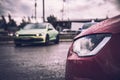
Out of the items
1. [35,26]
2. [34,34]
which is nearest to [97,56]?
[34,34]

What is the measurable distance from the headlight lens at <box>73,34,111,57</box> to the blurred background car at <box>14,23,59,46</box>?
15959mm

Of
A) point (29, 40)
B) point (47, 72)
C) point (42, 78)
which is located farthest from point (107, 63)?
point (29, 40)

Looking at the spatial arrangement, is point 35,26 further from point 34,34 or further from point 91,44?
point 91,44

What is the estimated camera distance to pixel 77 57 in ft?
13.2

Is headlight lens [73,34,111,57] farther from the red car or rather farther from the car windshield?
the car windshield

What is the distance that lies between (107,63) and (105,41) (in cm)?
26

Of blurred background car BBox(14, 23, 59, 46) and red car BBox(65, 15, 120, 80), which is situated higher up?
red car BBox(65, 15, 120, 80)

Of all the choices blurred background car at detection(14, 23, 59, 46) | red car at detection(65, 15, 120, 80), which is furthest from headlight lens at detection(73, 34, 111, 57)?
blurred background car at detection(14, 23, 59, 46)

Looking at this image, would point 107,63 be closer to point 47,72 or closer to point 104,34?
point 104,34

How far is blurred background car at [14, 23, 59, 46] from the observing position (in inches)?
794

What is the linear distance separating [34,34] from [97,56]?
16.5 meters

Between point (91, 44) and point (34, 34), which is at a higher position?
point (91, 44)

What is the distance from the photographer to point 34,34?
20156 mm

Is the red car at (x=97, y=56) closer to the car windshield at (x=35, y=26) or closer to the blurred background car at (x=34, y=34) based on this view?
the blurred background car at (x=34, y=34)
